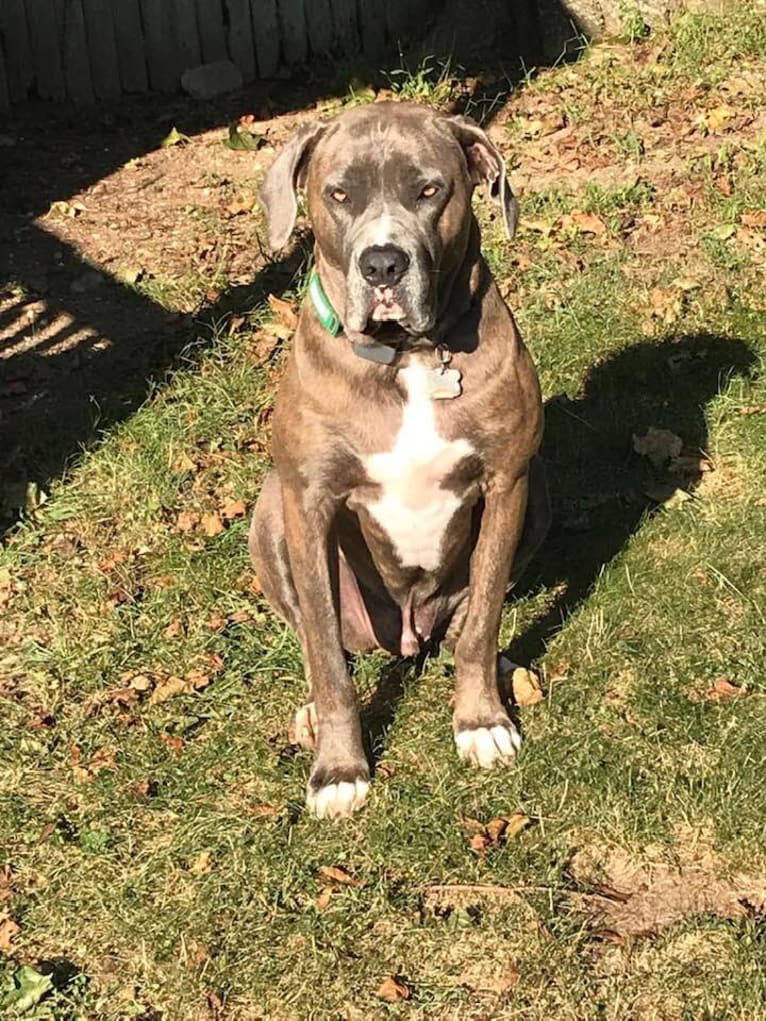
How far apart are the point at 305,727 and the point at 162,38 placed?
606cm

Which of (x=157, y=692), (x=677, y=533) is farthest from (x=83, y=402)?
(x=677, y=533)

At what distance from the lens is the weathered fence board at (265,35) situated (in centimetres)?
940

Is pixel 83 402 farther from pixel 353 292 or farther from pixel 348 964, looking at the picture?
pixel 348 964

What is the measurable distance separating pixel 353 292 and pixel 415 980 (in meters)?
1.79

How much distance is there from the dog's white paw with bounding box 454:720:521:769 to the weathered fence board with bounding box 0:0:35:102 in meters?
6.26

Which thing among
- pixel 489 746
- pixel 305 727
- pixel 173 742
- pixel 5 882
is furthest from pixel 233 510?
pixel 5 882

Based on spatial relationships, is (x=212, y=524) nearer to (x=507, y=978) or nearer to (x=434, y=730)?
(x=434, y=730)

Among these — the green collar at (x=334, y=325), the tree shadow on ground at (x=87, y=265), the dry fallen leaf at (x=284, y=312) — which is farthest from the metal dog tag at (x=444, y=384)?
the dry fallen leaf at (x=284, y=312)

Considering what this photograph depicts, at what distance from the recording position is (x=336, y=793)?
4.32 metres

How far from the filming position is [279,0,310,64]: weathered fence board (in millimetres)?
9414

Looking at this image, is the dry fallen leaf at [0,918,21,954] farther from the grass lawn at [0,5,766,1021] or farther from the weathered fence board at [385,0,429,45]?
the weathered fence board at [385,0,429,45]

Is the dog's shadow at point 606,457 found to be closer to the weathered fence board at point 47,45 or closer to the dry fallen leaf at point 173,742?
the dry fallen leaf at point 173,742

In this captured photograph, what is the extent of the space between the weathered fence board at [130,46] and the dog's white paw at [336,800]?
631 cm

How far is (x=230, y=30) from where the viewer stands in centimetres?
941
